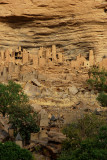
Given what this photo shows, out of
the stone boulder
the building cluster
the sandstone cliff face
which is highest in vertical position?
the sandstone cliff face

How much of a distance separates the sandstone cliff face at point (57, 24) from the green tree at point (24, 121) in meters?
18.5

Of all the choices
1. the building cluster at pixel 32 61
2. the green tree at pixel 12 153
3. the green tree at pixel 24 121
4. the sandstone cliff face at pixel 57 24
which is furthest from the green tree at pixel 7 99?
the sandstone cliff face at pixel 57 24

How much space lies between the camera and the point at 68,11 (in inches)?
1508

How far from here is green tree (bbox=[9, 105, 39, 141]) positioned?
21.2m

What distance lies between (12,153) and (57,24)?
25.7 meters

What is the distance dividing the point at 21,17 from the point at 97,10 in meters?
8.36

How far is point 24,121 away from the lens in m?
21.8

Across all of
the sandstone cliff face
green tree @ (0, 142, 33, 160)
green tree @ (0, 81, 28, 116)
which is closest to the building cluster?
the sandstone cliff face

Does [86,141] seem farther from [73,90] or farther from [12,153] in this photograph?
[73,90]

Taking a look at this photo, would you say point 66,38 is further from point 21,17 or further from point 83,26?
point 21,17

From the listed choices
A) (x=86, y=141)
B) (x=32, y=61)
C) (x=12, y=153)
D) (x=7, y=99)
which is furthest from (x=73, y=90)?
(x=12, y=153)

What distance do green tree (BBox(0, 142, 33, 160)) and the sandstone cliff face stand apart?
24242mm

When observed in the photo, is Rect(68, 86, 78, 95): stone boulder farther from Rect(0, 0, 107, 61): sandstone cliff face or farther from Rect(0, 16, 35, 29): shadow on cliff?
Rect(0, 16, 35, 29): shadow on cliff

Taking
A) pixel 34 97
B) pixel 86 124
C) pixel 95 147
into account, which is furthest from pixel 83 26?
pixel 95 147
